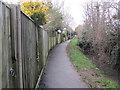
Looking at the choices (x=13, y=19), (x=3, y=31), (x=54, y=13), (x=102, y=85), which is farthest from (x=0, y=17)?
(x=54, y=13)

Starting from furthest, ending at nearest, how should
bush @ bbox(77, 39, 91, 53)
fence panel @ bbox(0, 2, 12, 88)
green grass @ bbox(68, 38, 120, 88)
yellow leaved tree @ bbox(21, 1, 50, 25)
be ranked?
bush @ bbox(77, 39, 91, 53)
yellow leaved tree @ bbox(21, 1, 50, 25)
green grass @ bbox(68, 38, 120, 88)
fence panel @ bbox(0, 2, 12, 88)

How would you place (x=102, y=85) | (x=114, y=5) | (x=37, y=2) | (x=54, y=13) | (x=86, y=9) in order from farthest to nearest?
(x=54, y=13) → (x=86, y=9) → (x=37, y=2) → (x=114, y=5) → (x=102, y=85)

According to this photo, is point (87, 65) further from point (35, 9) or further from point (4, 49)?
point (4, 49)

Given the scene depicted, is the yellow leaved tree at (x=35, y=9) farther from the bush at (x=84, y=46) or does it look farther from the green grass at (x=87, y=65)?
the bush at (x=84, y=46)

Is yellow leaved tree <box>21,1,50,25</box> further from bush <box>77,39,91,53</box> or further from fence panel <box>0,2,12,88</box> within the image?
fence panel <box>0,2,12,88</box>

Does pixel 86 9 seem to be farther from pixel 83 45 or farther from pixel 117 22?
pixel 117 22

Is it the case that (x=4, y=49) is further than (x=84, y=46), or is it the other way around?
(x=84, y=46)

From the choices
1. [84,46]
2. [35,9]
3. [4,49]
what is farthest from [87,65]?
[84,46]

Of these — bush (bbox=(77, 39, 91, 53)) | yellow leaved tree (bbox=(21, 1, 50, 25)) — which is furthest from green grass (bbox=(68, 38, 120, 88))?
bush (bbox=(77, 39, 91, 53))

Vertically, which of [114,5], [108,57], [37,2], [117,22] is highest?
[37,2]

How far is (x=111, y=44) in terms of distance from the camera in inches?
309

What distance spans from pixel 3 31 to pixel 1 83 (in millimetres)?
611

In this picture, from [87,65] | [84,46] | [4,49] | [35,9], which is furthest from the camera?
[84,46]

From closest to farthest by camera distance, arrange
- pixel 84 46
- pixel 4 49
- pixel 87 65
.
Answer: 1. pixel 4 49
2. pixel 87 65
3. pixel 84 46
